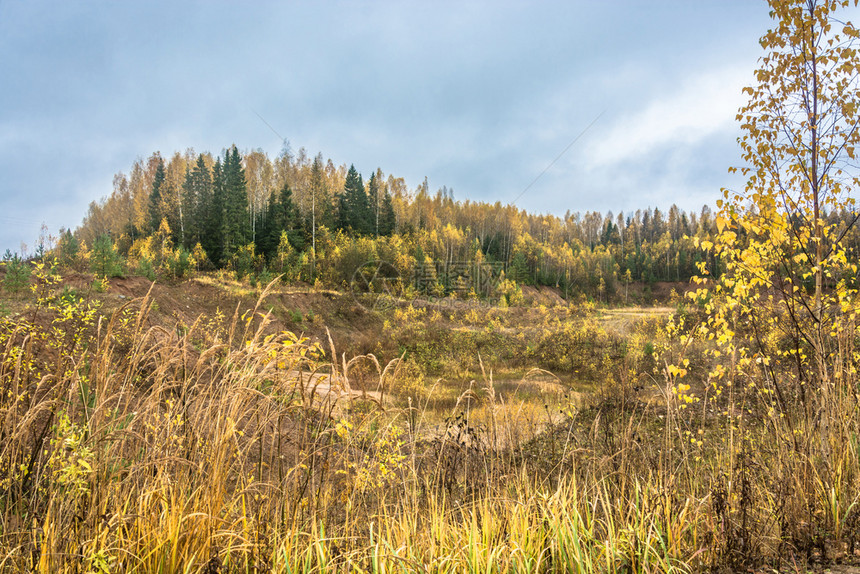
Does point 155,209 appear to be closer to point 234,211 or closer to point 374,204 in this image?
point 234,211

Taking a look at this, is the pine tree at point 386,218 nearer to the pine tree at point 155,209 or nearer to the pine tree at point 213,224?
the pine tree at point 213,224

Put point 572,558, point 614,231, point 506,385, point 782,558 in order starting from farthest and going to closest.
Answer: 1. point 614,231
2. point 506,385
3. point 782,558
4. point 572,558

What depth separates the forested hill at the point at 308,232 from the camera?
90.2 ft

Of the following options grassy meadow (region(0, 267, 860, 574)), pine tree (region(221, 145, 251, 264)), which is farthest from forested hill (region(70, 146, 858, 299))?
grassy meadow (region(0, 267, 860, 574))

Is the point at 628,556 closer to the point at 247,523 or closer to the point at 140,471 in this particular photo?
the point at 247,523

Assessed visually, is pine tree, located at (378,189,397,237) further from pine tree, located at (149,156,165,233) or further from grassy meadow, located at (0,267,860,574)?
grassy meadow, located at (0,267,860,574)

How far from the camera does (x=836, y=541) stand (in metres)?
1.94

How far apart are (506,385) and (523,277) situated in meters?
33.7

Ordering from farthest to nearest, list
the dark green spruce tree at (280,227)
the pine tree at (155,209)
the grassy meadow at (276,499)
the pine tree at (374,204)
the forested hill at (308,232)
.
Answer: the pine tree at (374,204)
the pine tree at (155,209)
the dark green spruce tree at (280,227)
the forested hill at (308,232)
the grassy meadow at (276,499)

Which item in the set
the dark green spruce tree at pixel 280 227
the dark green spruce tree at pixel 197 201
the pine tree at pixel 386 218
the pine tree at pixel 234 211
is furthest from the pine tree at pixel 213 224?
the pine tree at pixel 386 218

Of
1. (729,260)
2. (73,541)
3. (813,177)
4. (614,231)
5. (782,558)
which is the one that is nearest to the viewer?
(73,541)

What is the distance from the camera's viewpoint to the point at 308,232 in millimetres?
34094

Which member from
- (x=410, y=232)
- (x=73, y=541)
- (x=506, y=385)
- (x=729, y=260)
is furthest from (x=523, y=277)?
(x=73, y=541)

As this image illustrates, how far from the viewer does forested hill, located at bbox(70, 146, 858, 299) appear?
27500 mm
